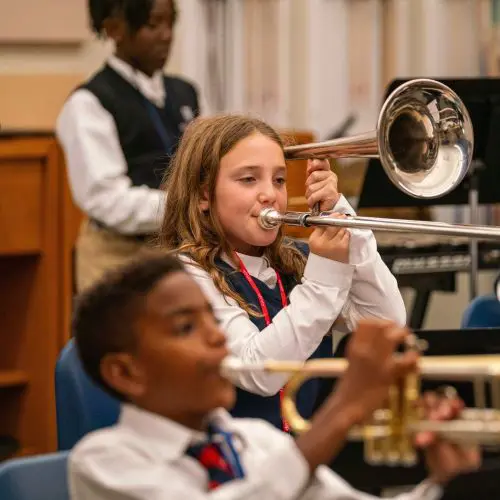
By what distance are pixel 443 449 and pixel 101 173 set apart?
265 centimetres

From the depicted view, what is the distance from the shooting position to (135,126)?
13.4 ft

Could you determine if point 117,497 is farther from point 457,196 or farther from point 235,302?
point 457,196

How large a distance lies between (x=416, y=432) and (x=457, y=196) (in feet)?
8.38

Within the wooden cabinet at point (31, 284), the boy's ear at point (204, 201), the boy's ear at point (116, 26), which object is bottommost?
the wooden cabinet at point (31, 284)

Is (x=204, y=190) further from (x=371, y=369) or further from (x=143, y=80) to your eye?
(x=143, y=80)

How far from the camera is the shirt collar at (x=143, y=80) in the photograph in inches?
162

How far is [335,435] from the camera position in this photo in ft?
4.73

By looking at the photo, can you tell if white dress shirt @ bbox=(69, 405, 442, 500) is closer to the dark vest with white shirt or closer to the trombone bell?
the trombone bell

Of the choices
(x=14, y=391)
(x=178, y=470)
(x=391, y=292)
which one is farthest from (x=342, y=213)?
(x=14, y=391)

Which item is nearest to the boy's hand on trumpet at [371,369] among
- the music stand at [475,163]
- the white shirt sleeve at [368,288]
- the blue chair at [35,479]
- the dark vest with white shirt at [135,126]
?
the blue chair at [35,479]

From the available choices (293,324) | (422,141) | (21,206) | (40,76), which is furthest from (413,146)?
(40,76)

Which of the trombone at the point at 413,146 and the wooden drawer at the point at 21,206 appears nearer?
the trombone at the point at 413,146

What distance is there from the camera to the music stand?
3.59 metres

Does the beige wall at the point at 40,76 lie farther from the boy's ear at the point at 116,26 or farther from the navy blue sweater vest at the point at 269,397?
the navy blue sweater vest at the point at 269,397
